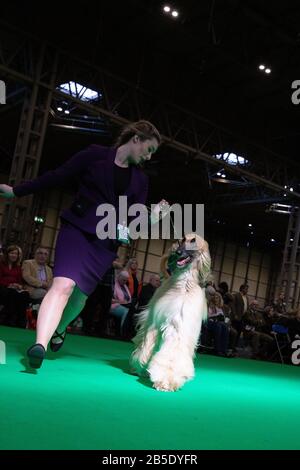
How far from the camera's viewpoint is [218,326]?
26.9 feet

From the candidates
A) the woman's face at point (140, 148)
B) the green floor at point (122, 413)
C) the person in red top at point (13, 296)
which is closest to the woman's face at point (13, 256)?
the person in red top at point (13, 296)

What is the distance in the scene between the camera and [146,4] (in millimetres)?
10852

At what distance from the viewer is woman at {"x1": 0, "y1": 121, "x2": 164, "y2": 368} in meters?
2.94

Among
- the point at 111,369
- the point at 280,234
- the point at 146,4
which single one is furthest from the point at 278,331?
the point at 280,234

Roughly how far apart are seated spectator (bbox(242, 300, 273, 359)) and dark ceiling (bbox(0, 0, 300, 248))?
6083mm

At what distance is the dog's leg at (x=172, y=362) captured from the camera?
3.08 m

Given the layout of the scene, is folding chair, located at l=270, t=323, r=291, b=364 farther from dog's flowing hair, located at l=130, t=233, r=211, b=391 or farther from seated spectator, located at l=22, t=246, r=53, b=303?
dog's flowing hair, located at l=130, t=233, r=211, b=391

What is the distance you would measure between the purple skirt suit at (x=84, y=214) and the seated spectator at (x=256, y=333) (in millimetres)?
7476

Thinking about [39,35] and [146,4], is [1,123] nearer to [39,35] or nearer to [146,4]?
[39,35]

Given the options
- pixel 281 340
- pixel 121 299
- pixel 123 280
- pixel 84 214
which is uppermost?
pixel 84 214

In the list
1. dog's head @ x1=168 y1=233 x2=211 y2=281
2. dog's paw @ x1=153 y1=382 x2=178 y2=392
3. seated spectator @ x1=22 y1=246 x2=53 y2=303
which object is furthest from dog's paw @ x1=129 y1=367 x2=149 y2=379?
seated spectator @ x1=22 y1=246 x2=53 y2=303

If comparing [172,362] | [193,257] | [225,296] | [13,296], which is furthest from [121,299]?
[172,362]

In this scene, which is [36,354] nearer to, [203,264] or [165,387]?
[165,387]

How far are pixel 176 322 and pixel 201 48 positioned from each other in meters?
10.5
